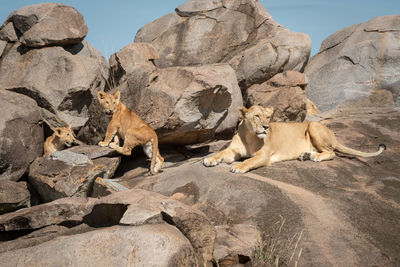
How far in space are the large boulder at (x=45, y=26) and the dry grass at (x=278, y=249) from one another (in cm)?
1026

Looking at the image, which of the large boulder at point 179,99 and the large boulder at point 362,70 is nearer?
the large boulder at point 179,99

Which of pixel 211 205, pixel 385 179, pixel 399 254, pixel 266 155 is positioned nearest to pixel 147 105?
pixel 266 155

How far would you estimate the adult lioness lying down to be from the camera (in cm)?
827

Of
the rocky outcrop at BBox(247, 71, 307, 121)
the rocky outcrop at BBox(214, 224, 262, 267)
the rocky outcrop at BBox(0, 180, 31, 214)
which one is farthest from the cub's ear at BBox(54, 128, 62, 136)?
the rocky outcrop at BBox(214, 224, 262, 267)

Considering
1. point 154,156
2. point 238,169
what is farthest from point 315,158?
point 154,156

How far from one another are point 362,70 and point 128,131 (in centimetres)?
1026

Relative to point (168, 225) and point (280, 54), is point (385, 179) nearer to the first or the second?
point (168, 225)

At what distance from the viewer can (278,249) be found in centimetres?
528

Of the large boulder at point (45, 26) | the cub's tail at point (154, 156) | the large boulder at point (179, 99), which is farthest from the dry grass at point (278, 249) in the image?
the large boulder at point (45, 26)

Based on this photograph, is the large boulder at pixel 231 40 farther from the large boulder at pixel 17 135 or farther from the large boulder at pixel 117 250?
the large boulder at pixel 117 250

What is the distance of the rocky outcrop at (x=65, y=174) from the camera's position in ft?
26.8

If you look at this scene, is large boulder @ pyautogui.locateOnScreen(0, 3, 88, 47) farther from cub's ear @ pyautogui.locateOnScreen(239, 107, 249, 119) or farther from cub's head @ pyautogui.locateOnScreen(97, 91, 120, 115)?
cub's ear @ pyautogui.locateOnScreen(239, 107, 249, 119)

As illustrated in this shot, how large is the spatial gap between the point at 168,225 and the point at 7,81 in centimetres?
966

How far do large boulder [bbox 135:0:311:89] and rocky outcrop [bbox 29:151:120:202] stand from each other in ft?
20.4
